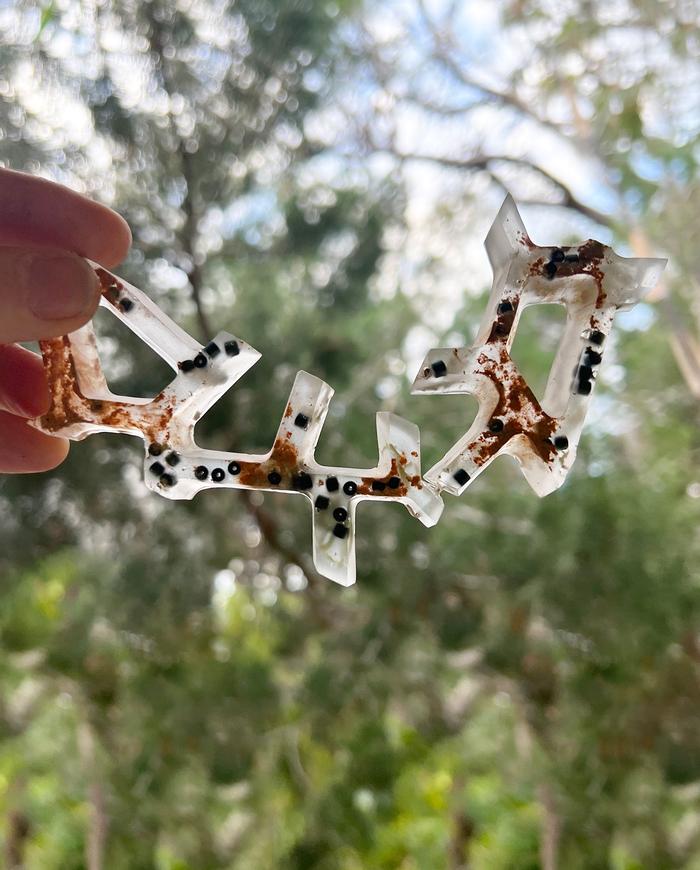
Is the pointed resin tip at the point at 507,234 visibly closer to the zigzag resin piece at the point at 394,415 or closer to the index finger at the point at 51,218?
the zigzag resin piece at the point at 394,415

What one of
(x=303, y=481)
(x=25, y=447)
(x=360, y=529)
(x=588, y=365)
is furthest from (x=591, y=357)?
(x=360, y=529)

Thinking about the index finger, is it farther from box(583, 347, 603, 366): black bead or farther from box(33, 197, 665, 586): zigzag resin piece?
box(583, 347, 603, 366): black bead

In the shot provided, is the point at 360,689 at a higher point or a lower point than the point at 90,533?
lower

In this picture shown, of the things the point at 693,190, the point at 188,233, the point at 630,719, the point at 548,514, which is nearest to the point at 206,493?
the point at 188,233

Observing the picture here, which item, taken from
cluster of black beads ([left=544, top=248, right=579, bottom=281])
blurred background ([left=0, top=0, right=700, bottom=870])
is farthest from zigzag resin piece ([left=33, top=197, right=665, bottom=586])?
blurred background ([left=0, top=0, right=700, bottom=870])

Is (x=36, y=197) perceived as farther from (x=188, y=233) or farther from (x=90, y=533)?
(x=90, y=533)

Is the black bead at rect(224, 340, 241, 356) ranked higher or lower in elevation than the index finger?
lower
